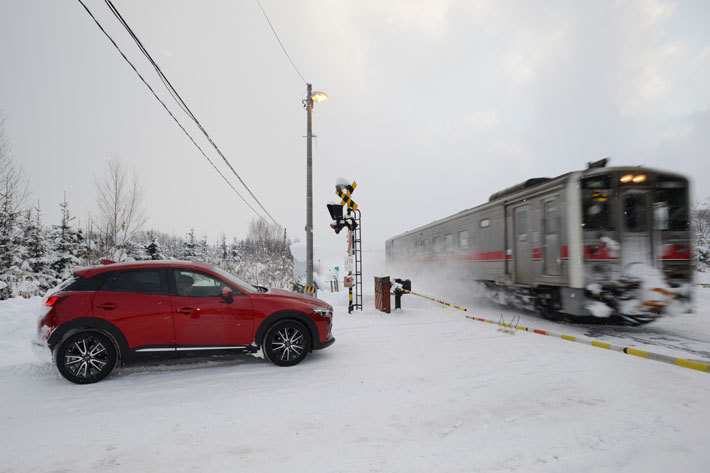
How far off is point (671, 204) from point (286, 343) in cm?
868

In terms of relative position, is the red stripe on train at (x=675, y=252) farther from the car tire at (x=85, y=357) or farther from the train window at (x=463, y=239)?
the car tire at (x=85, y=357)

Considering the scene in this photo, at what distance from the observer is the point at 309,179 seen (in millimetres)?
11367

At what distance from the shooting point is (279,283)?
2778 centimetres

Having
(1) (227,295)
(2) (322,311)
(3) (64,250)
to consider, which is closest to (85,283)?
(1) (227,295)

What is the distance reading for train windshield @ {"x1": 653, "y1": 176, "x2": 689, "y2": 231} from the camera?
7.20m

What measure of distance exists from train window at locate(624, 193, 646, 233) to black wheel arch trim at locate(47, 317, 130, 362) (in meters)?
9.43

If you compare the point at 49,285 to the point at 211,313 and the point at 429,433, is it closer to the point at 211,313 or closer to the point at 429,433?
the point at 211,313

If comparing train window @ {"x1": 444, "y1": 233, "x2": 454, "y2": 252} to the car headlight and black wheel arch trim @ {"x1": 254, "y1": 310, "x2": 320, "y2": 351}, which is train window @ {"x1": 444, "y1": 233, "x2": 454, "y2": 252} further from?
black wheel arch trim @ {"x1": 254, "y1": 310, "x2": 320, "y2": 351}

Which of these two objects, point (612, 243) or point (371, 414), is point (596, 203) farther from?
point (371, 414)

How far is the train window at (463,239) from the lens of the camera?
40.8 ft

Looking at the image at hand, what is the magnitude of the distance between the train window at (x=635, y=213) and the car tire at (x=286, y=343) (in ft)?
23.2

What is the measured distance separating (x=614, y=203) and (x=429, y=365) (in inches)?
→ 221

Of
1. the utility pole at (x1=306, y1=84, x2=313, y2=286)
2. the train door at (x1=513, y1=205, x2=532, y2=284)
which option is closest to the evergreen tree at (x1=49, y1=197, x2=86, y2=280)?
the utility pole at (x1=306, y1=84, x2=313, y2=286)

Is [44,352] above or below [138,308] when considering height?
below
